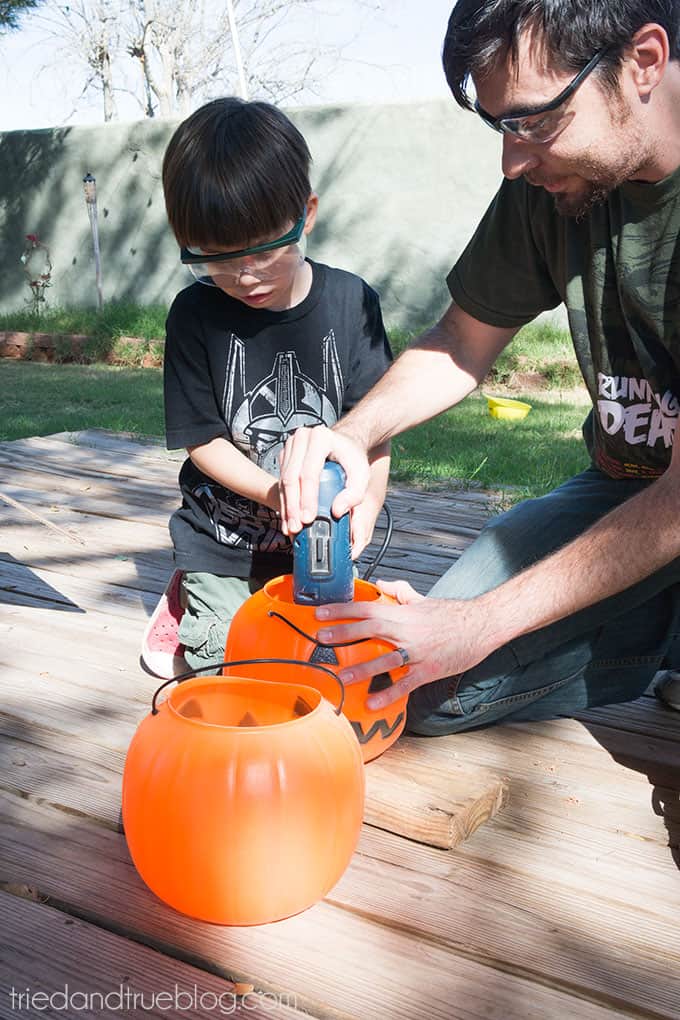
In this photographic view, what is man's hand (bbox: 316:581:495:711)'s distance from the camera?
1.71 meters

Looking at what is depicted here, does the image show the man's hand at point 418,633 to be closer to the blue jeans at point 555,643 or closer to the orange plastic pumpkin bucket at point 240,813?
the orange plastic pumpkin bucket at point 240,813

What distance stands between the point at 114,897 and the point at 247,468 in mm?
1125

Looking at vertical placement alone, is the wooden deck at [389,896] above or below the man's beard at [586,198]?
below

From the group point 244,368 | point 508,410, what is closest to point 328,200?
point 508,410

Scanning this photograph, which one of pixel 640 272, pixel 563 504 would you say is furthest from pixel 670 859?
pixel 640 272

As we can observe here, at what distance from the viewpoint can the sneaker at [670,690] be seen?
2254 millimetres

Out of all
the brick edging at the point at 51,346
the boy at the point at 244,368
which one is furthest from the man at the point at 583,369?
the brick edging at the point at 51,346

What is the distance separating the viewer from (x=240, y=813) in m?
1.38

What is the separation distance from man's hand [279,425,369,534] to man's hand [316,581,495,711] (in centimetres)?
16

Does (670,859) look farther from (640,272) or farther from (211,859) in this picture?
(640,272)

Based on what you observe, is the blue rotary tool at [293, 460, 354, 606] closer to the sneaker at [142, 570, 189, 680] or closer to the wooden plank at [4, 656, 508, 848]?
the wooden plank at [4, 656, 508, 848]

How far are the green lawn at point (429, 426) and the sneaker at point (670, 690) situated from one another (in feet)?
6.10

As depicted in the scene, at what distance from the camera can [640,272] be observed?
2.02m

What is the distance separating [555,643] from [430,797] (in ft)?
1.65
